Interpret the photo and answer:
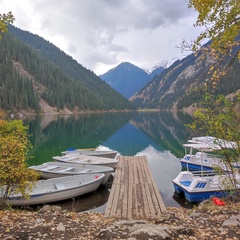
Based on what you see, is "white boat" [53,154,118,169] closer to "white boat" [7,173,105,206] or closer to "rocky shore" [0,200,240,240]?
"white boat" [7,173,105,206]

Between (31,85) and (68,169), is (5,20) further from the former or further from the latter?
(31,85)

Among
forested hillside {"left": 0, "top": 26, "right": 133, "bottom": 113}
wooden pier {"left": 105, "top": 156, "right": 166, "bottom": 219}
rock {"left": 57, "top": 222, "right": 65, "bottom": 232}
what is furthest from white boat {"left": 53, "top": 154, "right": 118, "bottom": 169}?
forested hillside {"left": 0, "top": 26, "right": 133, "bottom": 113}

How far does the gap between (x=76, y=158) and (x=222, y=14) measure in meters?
19.4

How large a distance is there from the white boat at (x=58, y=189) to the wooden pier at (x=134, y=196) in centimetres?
152

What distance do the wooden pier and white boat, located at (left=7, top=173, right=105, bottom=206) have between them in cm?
152

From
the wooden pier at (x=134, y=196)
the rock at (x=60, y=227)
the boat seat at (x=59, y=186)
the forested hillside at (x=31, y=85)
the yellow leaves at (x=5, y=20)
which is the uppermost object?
the forested hillside at (x=31, y=85)

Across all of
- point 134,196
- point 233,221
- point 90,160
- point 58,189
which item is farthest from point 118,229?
point 90,160

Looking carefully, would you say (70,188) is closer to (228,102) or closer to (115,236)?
(115,236)

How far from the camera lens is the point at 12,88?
4461 inches

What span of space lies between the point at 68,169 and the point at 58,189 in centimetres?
479

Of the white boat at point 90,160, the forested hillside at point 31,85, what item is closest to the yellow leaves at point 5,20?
the white boat at point 90,160

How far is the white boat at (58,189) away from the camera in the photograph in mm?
13461

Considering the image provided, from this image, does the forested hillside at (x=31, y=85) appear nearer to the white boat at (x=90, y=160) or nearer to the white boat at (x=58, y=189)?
the white boat at (x=90, y=160)

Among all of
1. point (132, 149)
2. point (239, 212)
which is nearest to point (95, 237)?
point (239, 212)
